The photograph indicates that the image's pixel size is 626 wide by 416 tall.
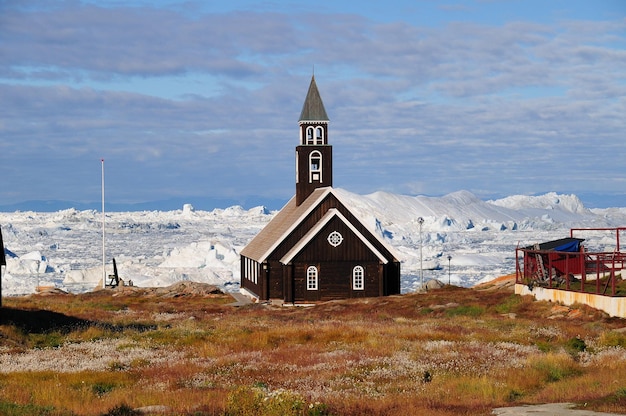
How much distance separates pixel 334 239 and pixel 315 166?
6257 millimetres

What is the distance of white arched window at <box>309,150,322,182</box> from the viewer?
56.0 m

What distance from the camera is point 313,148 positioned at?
5581 cm

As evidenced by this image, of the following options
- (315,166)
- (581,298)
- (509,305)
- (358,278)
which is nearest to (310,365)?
(581,298)

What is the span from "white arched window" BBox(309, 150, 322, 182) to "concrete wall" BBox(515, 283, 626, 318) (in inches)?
661

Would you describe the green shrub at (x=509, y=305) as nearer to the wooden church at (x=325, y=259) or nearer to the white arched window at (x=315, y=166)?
the wooden church at (x=325, y=259)

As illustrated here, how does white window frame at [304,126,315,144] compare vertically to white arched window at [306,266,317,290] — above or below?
above

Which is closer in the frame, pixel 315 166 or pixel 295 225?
pixel 295 225

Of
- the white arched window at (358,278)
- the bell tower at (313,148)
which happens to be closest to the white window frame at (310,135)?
Answer: the bell tower at (313,148)

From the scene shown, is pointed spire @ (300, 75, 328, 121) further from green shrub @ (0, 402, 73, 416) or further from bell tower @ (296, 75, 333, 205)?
green shrub @ (0, 402, 73, 416)

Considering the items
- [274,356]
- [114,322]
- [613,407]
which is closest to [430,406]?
[613,407]

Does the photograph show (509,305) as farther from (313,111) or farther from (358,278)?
(313,111)

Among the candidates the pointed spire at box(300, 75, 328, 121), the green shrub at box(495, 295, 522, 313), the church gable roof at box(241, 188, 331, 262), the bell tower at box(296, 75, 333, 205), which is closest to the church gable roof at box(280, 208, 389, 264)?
the church gable roof at box(241, 188, 331, 262)

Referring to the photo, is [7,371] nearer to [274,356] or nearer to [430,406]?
[274,356]

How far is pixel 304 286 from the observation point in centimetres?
5259
